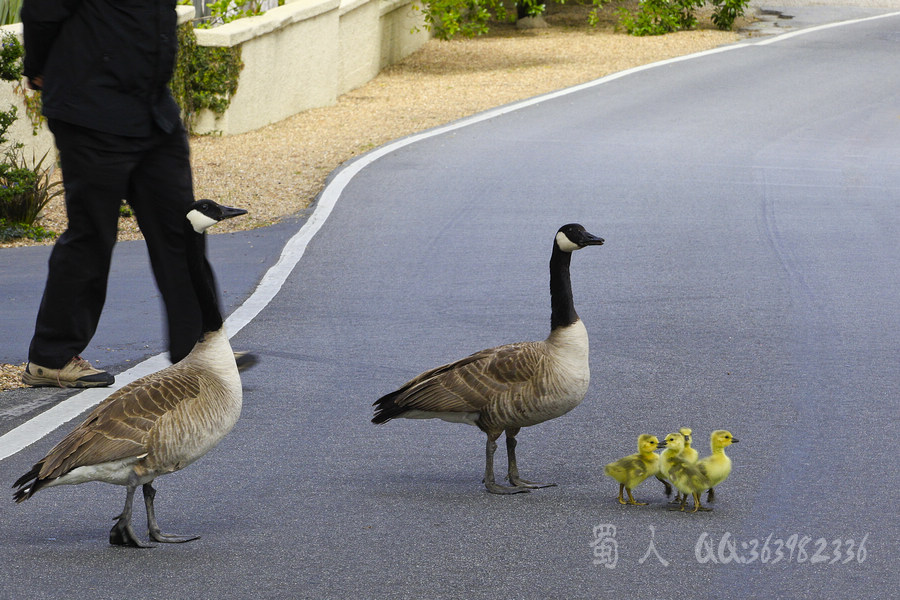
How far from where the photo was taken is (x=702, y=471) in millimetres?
5121

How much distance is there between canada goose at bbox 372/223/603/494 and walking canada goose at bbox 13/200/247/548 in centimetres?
87

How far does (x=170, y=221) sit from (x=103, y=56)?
876 mm

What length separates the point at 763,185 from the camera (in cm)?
1348

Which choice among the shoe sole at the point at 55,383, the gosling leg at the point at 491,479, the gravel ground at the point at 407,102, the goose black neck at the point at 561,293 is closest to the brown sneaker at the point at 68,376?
the shoe sole at the point at 55,383

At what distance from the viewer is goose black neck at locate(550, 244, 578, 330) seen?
5.49m

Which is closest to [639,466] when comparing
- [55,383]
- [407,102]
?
[55,383]

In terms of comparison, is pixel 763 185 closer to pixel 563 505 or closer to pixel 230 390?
pixel 563 505

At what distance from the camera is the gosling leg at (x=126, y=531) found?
4.66 metres

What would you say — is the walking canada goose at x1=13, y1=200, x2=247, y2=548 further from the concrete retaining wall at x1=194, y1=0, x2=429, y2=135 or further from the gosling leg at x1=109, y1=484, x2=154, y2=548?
the concrete retaining wall at x1=194, y1=0, x2=429, y2=135

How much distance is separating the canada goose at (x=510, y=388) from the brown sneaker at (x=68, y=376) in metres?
2.07

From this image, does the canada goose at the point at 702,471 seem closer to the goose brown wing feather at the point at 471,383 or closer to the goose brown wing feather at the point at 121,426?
the goose brown wing feather at the point at 471,383

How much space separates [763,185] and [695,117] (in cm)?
474

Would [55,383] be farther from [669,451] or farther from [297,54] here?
[297,54]

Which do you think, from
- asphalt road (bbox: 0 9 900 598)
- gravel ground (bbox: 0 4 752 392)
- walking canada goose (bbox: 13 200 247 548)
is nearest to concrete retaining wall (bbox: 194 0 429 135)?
gravel ground (bbox: 0 4 752 392)
